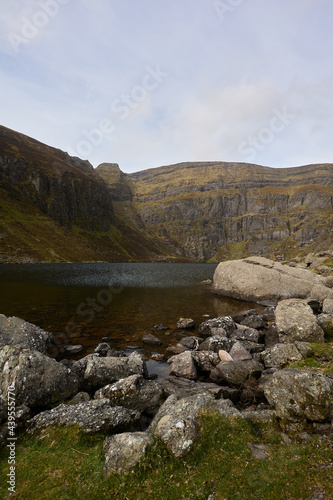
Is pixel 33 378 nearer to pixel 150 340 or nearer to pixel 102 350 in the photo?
pixel 102 350

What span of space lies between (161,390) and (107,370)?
323 centimetres

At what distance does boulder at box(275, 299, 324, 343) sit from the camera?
1673cm

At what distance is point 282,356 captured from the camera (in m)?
14.2

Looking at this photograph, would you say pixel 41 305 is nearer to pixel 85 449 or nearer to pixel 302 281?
pixel 85 449

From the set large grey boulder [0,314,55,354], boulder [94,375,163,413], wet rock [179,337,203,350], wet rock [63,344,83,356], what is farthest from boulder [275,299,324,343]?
large grey boulder [0,314,55,354]

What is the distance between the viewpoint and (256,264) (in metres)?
44.5

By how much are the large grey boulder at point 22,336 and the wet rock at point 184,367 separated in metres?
9.42

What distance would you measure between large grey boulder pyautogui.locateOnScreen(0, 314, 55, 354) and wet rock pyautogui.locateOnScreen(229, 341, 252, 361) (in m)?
13.7

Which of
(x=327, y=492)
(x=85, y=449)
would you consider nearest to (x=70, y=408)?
(x=85, y=449)

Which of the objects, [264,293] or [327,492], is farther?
[264,293]

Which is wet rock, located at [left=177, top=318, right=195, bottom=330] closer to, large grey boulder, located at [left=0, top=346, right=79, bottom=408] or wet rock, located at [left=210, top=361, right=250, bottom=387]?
wet rock, located at [left=210, top=361, right=250, bottom=387]

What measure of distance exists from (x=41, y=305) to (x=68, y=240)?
466 feet

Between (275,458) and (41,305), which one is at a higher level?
(275,458)

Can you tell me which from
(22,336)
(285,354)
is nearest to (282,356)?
(285,354)
